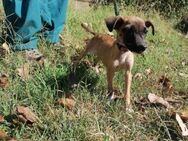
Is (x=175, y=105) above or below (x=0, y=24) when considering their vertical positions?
below

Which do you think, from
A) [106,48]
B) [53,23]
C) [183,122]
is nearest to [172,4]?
[53,23]

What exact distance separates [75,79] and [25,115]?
989mm

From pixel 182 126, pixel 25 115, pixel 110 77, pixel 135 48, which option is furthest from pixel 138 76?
pixel 25 115

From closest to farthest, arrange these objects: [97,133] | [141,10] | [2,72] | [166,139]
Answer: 1. [97,133]
2. [166,139]
3. [2,72]
4. [141,10]

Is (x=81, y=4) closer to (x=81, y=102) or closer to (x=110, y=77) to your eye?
(x=110, y=77)

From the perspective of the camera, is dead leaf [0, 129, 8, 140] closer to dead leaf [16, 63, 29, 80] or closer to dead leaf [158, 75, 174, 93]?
dead leaf [16, 63, 29, 80]

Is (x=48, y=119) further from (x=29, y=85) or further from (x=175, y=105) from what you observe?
(x=175, y=105)

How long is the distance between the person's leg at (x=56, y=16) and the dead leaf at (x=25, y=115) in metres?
1.66

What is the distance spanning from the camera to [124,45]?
A: 379cm

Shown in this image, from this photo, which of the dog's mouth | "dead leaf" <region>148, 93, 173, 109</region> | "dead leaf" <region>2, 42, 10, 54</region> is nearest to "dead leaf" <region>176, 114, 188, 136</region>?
"dead leaf" <region>148, 93, 173, 109</region>

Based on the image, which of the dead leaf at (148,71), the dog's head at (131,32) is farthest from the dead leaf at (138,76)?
the dog's head at (131,32)

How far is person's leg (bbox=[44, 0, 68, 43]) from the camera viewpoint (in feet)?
16.1

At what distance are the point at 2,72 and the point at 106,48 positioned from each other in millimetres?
886

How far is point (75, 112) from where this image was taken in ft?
11.5
